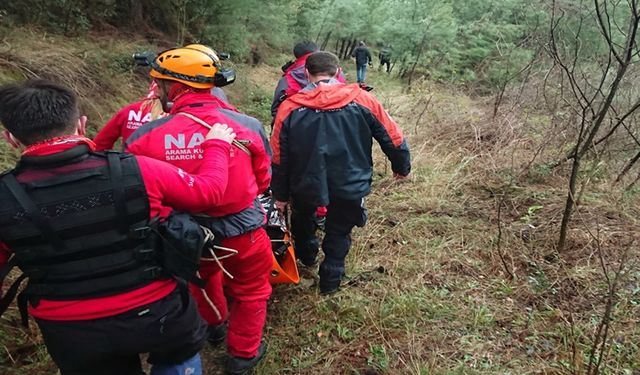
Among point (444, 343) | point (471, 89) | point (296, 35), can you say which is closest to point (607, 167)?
point (444, 343)

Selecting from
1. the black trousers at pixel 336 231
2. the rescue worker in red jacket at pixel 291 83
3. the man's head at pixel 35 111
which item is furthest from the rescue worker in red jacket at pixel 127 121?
the rescue worker in red jacket at pixel 291 83

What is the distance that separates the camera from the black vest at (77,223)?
146cm

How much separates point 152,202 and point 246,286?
3.77 ft

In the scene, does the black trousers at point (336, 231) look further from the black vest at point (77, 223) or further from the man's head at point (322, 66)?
the black vest at point (77, 223)

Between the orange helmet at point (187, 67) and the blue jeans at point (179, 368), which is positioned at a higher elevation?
the orange helmet at point (187, 67)

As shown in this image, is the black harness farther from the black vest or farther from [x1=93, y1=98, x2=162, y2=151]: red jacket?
[x1=93, y1=98, x2=162, y2=151]: red jacket

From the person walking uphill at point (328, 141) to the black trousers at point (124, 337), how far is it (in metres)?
1.55

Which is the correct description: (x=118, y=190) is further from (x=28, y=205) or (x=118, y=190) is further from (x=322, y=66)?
(x=322, y=66)

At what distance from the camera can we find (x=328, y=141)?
3.08 m

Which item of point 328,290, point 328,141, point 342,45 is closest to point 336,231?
point 328,290

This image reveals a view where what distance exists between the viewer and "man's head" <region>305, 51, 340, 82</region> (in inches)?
123

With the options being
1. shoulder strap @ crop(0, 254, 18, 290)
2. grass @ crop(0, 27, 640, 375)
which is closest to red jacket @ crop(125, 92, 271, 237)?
shoulder strap @ crop(0, 254, 18, 290)

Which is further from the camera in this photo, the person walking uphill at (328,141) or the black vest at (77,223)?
the person walking uphill at (328,141)

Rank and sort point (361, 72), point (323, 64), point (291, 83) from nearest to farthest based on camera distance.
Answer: point (323, 64), point (291, 83), point (361, 72)
